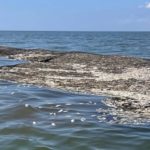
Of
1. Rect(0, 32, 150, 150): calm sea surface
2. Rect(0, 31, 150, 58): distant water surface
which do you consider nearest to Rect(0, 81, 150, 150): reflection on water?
Rect(0, 32, 150, 150): calm sea surface

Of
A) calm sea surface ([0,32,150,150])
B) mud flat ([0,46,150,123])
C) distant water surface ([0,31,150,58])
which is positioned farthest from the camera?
distant water surface ([0,31,150,58])

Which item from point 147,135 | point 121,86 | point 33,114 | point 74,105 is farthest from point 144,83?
point 147,135

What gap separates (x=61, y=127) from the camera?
12.0m

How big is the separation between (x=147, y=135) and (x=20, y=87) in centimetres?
847

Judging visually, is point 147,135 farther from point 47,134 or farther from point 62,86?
point 62,86

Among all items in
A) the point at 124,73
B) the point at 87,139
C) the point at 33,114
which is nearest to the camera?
the point at 87,139

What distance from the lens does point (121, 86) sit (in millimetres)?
18359

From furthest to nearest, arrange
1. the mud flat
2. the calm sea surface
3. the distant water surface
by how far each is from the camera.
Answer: the distant water surface
the mud flat
the calm sea surface

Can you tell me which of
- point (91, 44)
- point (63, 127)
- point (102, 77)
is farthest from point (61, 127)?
point (91, 44)

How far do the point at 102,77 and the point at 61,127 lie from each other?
9189 mm

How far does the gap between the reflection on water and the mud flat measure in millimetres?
805

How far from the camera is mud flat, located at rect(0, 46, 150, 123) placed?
14.5m

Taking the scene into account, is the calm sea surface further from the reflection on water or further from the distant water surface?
the distant water surface

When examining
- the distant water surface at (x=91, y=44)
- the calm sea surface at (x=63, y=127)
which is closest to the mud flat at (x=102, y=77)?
the calm sea surface at (x=63, y=127)
